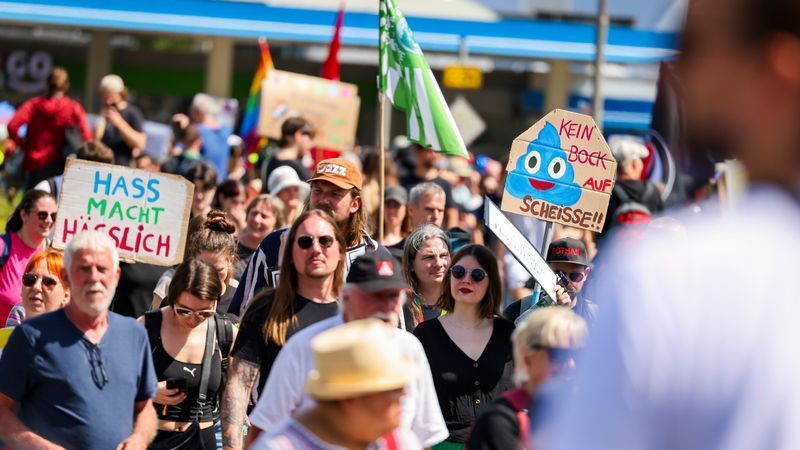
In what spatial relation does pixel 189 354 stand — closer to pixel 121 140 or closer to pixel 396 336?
pixel 396 336

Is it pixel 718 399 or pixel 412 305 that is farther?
pixel 412 305

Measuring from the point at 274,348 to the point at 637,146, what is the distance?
6.37 meters

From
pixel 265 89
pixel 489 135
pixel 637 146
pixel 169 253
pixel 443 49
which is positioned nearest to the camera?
pixel 169 253

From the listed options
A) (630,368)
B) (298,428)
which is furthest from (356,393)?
(630,368)

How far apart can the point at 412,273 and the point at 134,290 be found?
1.79 m

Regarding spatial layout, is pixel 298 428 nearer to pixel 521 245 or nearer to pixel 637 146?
pixel 521 245

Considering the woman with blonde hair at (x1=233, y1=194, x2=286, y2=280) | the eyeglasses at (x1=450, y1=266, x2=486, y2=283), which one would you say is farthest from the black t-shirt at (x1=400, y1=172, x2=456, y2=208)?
the eyeglasses at (x1=450, y1=266, x2=486, y2=283)

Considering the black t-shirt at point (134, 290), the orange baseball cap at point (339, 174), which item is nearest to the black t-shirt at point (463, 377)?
the orange baseball cap at point (339, 174)

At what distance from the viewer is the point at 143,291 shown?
28.2ft

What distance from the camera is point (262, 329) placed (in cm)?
580

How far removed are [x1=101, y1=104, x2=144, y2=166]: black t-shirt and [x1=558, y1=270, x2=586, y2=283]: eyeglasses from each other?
6.60 meters

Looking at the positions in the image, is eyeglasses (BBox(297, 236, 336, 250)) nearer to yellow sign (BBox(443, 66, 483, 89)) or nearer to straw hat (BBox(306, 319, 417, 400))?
straw hat (BBox(306, 319, 417, 400))

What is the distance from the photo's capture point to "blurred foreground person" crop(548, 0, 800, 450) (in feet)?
5.38

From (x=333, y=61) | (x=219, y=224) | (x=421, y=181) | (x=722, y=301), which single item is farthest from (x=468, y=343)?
(x=333, y=61)
